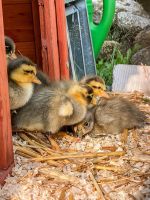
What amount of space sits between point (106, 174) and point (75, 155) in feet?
0.64

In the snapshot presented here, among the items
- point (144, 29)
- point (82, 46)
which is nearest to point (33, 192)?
point (82, 46)

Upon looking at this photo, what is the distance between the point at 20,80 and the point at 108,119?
51 cm

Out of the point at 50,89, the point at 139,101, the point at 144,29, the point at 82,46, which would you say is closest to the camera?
the point at 50,89

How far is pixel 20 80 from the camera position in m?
2.55

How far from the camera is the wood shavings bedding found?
2.16m

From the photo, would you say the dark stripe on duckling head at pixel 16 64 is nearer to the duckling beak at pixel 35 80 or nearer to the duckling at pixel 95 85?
the duckling beak at pixel 35 80

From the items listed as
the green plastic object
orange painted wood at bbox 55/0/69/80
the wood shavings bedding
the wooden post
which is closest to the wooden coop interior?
orange painted wood at bbox 55/0/69/80

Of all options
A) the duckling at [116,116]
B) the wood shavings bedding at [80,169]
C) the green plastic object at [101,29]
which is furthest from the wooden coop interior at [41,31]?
the green plastic object at [101,29]

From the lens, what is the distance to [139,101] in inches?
137

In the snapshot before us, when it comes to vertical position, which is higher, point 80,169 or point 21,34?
point 21,34

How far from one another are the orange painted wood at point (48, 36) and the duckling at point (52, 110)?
448 millimetres

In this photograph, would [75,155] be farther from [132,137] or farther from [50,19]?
[50,19]

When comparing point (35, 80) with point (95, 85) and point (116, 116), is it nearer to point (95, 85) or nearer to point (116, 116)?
point (95, 85)

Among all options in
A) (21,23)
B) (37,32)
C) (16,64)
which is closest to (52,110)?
(16,64)
